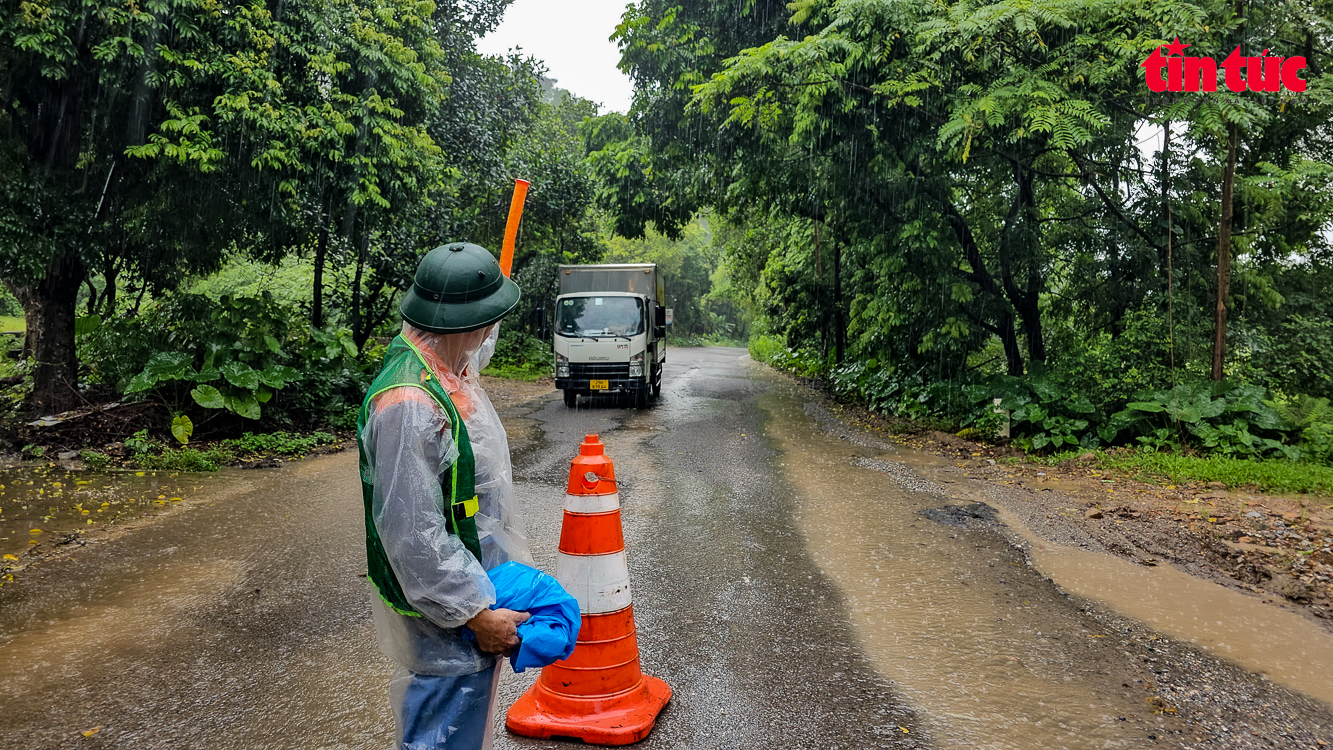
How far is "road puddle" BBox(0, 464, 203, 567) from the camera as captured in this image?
239 inches

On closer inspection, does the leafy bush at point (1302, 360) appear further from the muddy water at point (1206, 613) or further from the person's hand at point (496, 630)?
the person's hand at point (496, 630)

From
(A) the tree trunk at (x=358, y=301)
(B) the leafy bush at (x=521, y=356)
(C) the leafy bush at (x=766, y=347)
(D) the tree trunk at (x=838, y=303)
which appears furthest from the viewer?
(C) the leafy bush at (x=766, y=347)

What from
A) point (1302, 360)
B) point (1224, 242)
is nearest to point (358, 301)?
point (1224, 242)

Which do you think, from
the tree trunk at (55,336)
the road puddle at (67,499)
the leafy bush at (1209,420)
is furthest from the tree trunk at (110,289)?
the leafy bush at (1209,420)

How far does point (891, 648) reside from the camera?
4.13m

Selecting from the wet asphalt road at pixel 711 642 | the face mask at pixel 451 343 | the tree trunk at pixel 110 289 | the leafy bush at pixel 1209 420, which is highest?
the tree trunk at pixel 110 289

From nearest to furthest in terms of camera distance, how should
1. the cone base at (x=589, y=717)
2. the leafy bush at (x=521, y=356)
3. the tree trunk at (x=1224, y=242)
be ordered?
1. the cone base at (x=589, y=717)
2. the tree trunk at (x=1224, y=242)
3. the leafy bush at (x=521, y=356)

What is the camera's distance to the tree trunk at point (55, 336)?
9719mm

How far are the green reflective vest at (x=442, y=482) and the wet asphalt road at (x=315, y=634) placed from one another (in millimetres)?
1476

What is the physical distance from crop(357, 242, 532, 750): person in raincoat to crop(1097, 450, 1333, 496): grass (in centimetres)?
834

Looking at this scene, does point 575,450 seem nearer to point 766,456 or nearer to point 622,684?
point 766,456

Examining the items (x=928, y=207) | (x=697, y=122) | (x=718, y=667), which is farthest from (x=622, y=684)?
(x=697, y=122)

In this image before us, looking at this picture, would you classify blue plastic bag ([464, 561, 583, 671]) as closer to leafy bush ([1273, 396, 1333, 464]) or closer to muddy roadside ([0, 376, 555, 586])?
muddy roadside ([0, 376, 555, 586])

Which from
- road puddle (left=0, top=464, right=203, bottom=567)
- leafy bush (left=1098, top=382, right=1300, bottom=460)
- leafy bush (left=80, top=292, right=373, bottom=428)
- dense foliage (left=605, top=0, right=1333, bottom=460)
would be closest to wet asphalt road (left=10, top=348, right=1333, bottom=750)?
road puddle (left=0, top=464, right=203, bottom=567)
